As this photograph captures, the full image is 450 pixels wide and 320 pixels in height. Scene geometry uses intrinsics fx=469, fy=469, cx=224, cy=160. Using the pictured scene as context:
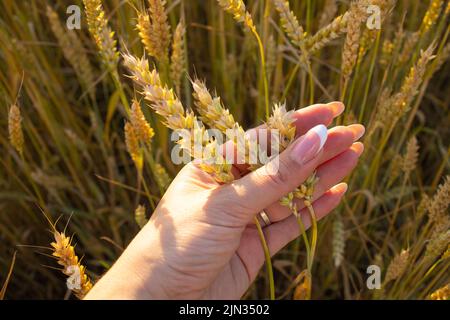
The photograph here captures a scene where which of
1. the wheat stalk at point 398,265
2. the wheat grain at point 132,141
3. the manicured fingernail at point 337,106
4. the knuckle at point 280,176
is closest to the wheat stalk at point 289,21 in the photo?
the manicured fingernail at point 337,106

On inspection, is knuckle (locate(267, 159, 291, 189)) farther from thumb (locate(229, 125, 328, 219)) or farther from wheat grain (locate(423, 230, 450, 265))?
wheat grain (locate(423, 230, 450, 265))

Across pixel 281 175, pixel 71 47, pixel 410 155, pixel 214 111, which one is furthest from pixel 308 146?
pixel 71 47

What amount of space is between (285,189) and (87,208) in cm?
85

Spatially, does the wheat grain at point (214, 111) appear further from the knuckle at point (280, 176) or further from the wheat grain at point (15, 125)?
the wheat grain at point (15, 125)

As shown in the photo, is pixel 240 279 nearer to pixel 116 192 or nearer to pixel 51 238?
pixel 116 192

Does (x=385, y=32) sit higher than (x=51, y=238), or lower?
higher

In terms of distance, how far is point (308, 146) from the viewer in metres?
0.78

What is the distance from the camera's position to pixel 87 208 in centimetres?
144

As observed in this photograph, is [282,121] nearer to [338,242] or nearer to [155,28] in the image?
[155,28]

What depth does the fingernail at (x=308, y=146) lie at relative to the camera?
2.53 feet

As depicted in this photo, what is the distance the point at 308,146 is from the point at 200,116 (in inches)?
13.3

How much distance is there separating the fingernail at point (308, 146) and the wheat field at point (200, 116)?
0.21m

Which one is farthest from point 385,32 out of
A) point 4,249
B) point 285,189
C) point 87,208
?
point 4,249

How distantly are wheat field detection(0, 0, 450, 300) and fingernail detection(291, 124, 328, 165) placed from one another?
0.21 m
